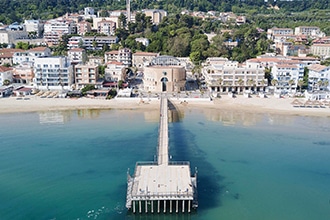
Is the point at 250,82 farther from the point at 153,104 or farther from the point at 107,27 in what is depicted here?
the point at 107,27

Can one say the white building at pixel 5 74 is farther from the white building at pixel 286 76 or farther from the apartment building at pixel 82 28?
the white building at pixel 286 76

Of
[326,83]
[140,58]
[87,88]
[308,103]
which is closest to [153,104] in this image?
[87,88]

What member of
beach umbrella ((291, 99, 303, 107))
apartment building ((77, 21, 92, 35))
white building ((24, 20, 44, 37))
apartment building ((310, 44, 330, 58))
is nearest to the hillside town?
beach umbrella ((291, 99, 303, 107))

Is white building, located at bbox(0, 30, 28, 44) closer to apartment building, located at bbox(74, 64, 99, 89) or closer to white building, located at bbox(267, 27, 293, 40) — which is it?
apartment building, located at bbox(74, 64, 99, 89)

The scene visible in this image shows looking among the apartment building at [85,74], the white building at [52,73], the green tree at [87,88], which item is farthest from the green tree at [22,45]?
the green tree at [87,88]

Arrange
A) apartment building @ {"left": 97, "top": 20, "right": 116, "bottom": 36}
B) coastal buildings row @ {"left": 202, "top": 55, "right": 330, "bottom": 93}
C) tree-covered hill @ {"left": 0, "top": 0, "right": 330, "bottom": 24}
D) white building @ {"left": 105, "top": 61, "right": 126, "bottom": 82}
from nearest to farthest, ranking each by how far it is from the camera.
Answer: coastal buildings row @ {"left": 202, "top": 55, "right": 330, "bottom": 93} → white building @ {"left": 105, "top": 61, "right": 126, "bottom": 82} → apartment building @ {"left": 97, "top": 20, "right": 116, "bottom": 36} → tree-covered hill @ {"left": 0, "top": 0, "right": 330, "bottom": 24}

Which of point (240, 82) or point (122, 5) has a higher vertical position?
point (122, 5)
